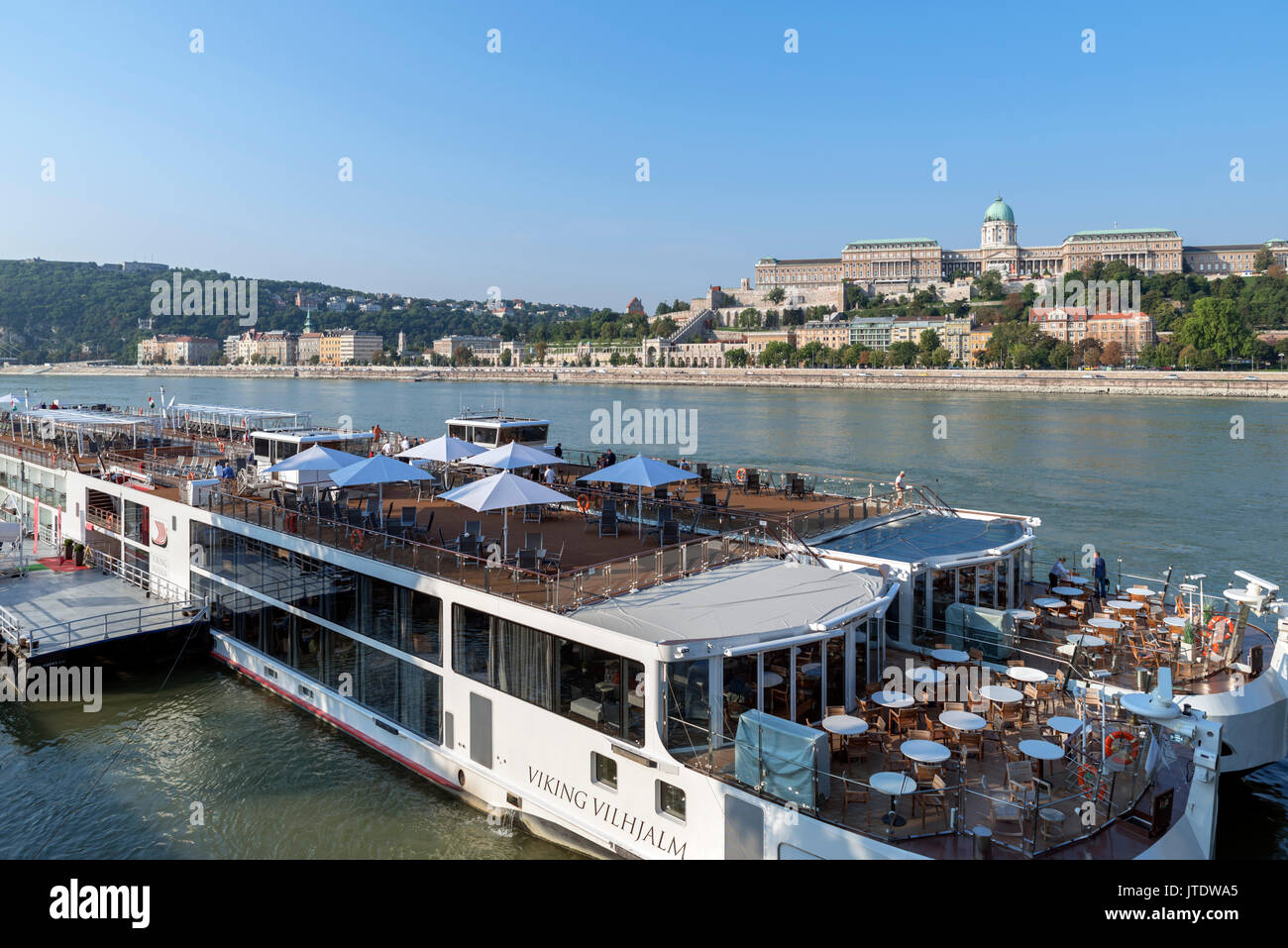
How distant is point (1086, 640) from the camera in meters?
11.8

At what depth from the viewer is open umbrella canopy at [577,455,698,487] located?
15219mm

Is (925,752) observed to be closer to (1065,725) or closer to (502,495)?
(1065,725)

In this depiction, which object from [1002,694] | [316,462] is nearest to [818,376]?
[316,462]

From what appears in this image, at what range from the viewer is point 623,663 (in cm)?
927

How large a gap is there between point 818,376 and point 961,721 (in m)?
127

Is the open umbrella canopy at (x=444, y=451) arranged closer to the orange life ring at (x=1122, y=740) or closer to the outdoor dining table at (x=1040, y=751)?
the outdoor dining table at (x=1040, y=751)

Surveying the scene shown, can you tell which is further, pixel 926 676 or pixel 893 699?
pixel 926 676

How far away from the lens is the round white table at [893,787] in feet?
25.5

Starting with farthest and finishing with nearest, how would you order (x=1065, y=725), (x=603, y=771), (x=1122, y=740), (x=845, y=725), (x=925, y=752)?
(x=603, y=771) → (x=1065, y=725) → (x=1122, y=740) → (x=845, y=725) → (x=925, y=752)

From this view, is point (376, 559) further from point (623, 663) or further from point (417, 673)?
point (623, 663)

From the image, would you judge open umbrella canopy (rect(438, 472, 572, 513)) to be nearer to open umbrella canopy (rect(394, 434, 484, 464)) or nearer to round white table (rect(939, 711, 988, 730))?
open umbrella canopy (rect(394, 434, 484, 464))

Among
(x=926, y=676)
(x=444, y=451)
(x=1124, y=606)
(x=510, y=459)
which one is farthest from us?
(x=444, y=451)

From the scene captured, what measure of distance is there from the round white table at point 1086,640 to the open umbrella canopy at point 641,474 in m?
6.42

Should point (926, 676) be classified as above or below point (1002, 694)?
above
